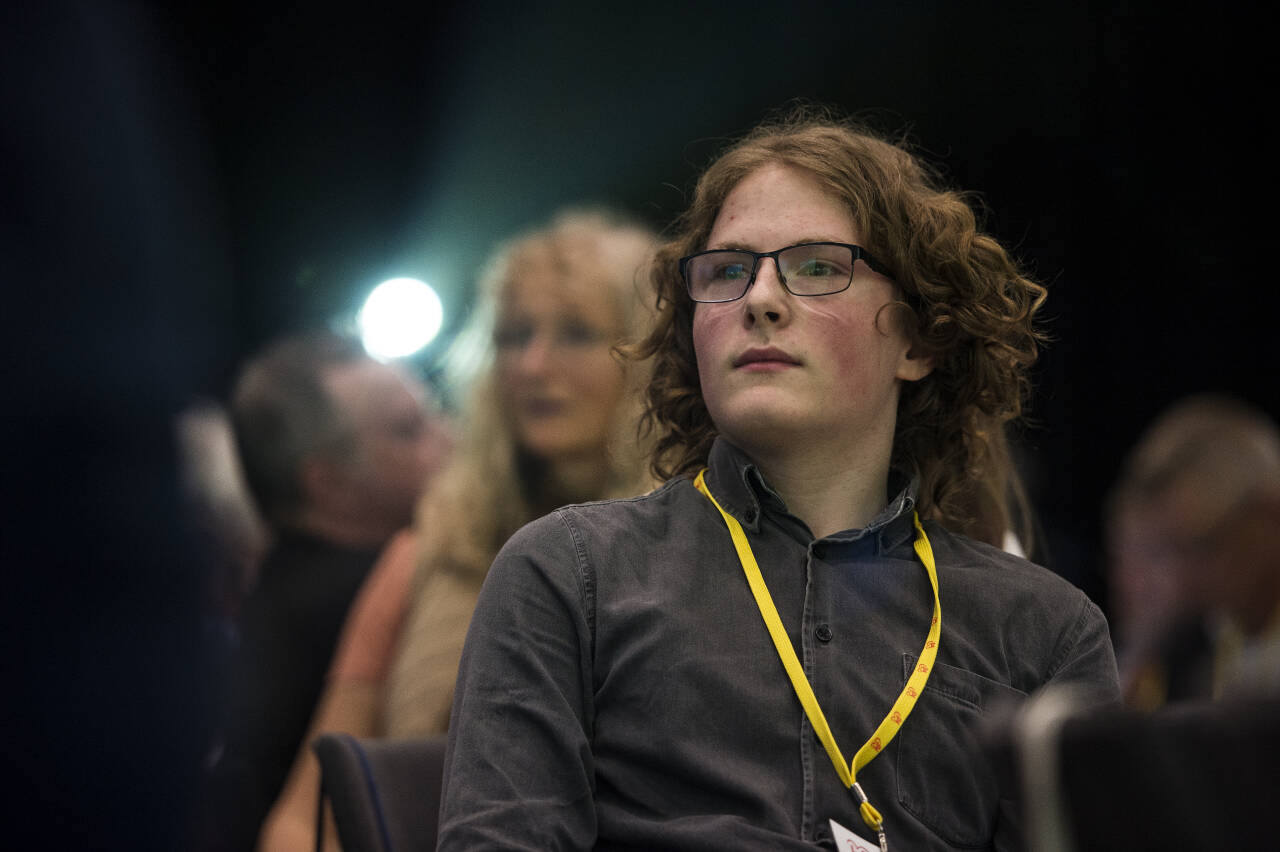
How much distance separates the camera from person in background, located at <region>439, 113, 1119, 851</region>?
146 cm

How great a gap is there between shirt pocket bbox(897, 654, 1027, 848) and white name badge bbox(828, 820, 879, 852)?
9 cm

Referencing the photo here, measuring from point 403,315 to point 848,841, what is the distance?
397cm

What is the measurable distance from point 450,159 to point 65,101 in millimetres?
1419

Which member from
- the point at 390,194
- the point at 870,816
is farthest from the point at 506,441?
the point at 390,194

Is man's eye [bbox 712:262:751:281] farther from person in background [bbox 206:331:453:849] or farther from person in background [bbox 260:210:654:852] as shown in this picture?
person in background [bbox 206:331:453:849]

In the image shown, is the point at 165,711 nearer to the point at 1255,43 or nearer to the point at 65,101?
the point at 65,101

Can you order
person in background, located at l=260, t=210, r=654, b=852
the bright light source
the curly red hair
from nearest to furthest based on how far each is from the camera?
the curly red hair, person in background, located at l=260, t=210, r=654, b=852, the bright light source

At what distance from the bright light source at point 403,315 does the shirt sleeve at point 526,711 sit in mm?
3582

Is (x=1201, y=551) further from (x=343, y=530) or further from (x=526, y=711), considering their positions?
(x=526, y=711)

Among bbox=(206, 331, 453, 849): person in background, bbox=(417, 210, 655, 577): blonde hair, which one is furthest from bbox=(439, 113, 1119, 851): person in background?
bbox=(206, 331, 453, 849): person in background

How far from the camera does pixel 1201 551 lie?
3826mm

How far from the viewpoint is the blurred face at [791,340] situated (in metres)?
1.66

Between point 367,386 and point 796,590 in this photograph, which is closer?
point 796,590

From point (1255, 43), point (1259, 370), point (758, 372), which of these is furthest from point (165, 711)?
point (1255, 43)
